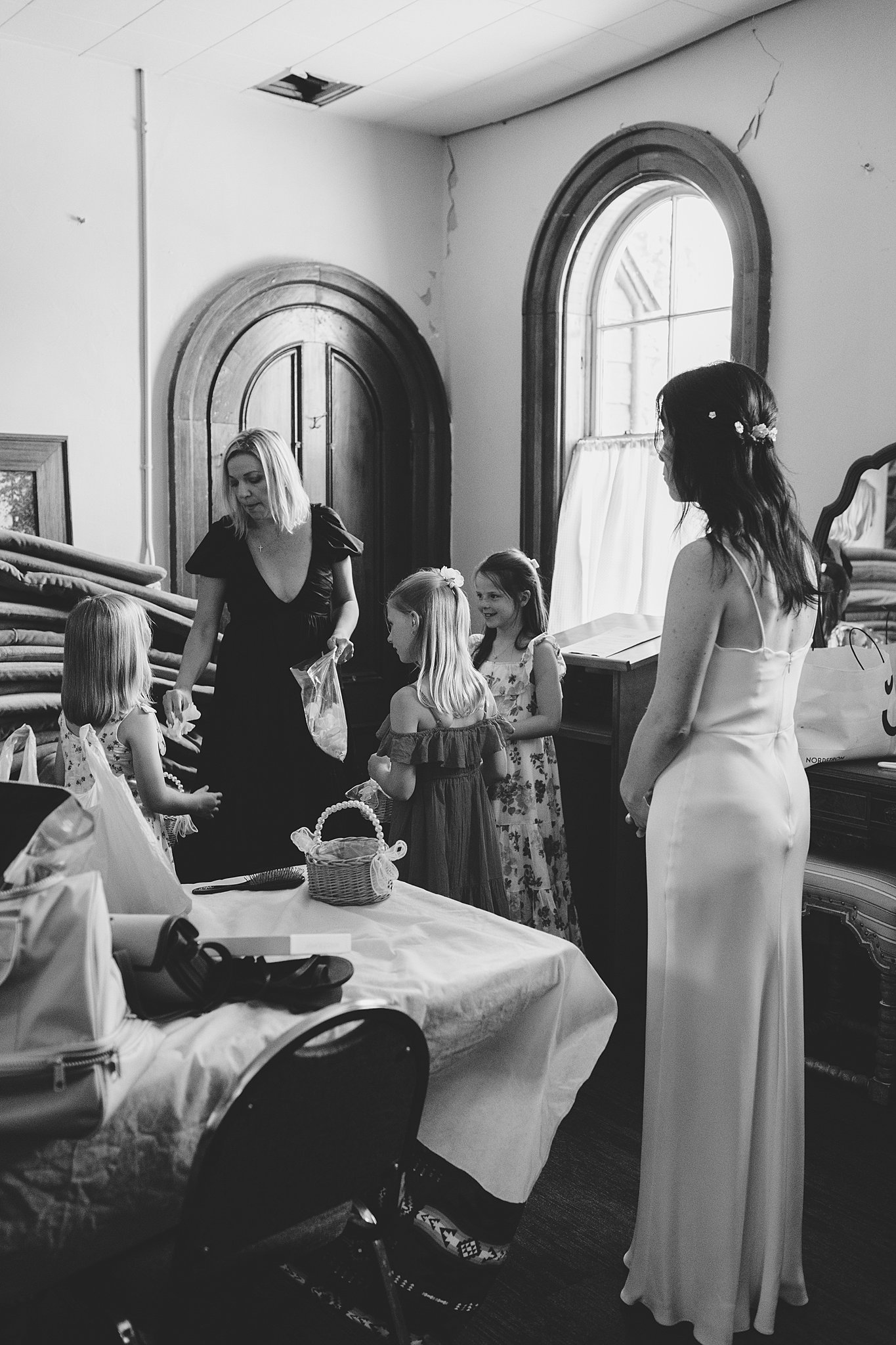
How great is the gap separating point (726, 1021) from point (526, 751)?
66.4 inches

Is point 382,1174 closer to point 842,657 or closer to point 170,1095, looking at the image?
point 170,1095

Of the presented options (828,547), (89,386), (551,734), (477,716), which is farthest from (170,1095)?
(89,386)

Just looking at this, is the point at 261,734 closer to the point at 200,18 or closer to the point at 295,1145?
the point at 295,1145

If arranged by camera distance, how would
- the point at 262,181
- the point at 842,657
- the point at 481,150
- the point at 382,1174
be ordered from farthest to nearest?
the point at 481,150, the point at 262,181, the point at 842,657, the point at 382,1174

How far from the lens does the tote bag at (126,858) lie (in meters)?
1.90

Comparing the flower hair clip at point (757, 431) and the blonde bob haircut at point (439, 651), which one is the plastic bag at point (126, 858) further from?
the flower hair clip at point (757, 431)

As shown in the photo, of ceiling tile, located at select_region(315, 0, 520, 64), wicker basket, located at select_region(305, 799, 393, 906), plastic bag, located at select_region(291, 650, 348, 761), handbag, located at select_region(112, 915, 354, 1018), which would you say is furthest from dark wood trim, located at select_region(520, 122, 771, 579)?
handbag, located at select_region(112, 915, 354, 1018)

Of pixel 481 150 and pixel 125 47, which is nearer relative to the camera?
pixel 125 47

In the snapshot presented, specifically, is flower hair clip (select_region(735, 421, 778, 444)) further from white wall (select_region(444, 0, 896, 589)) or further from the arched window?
the arched window

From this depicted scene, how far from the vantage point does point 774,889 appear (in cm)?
216

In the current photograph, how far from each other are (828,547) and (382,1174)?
2723 millimetres

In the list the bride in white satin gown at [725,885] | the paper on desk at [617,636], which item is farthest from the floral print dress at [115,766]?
the paper on desk at [617,636]

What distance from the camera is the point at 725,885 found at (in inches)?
84.4

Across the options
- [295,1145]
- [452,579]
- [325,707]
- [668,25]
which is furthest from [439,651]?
[668,25]
